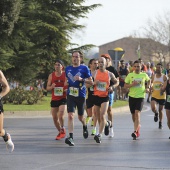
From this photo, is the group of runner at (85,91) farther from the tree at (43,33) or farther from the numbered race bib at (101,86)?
the tree at (43,33)

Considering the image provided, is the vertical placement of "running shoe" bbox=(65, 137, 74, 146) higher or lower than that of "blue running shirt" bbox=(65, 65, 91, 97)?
lower

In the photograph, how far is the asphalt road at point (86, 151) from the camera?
9.80 metres

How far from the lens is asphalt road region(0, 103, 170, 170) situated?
32.2 feet

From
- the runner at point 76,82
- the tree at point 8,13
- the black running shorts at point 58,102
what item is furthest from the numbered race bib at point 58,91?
the tree at point 8,13

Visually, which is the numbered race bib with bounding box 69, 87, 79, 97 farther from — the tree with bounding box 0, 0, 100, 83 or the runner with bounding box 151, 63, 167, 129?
the tree with bounding box 0, 0, 100, 83

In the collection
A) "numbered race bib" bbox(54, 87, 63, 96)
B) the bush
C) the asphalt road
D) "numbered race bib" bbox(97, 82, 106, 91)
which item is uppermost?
"numbered race bib" bbox(97, 82, 106, 91)

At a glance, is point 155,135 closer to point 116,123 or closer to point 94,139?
point 94,139

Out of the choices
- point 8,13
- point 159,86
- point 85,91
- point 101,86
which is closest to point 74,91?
point 85,91

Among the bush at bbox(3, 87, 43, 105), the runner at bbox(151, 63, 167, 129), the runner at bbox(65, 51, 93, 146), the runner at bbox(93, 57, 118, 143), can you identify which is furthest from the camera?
the bush at bbox(3, 87, 43, 105)

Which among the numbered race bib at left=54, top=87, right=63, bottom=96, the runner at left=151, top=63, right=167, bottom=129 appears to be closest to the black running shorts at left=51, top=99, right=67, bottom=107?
the numbered race bib at left=54, top=87, right=63, bottom=96

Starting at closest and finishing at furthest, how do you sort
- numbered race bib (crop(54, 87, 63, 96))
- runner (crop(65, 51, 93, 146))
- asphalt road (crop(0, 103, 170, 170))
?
asphalt road (crop(0, 103, 170, 170)) < runner (crop(65, 51, 93, 146)) < numbered race bib (crop(54, 87, 63, 96))

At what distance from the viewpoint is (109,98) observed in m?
14.5

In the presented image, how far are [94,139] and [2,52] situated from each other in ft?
57.4

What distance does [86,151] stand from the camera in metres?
11.6
